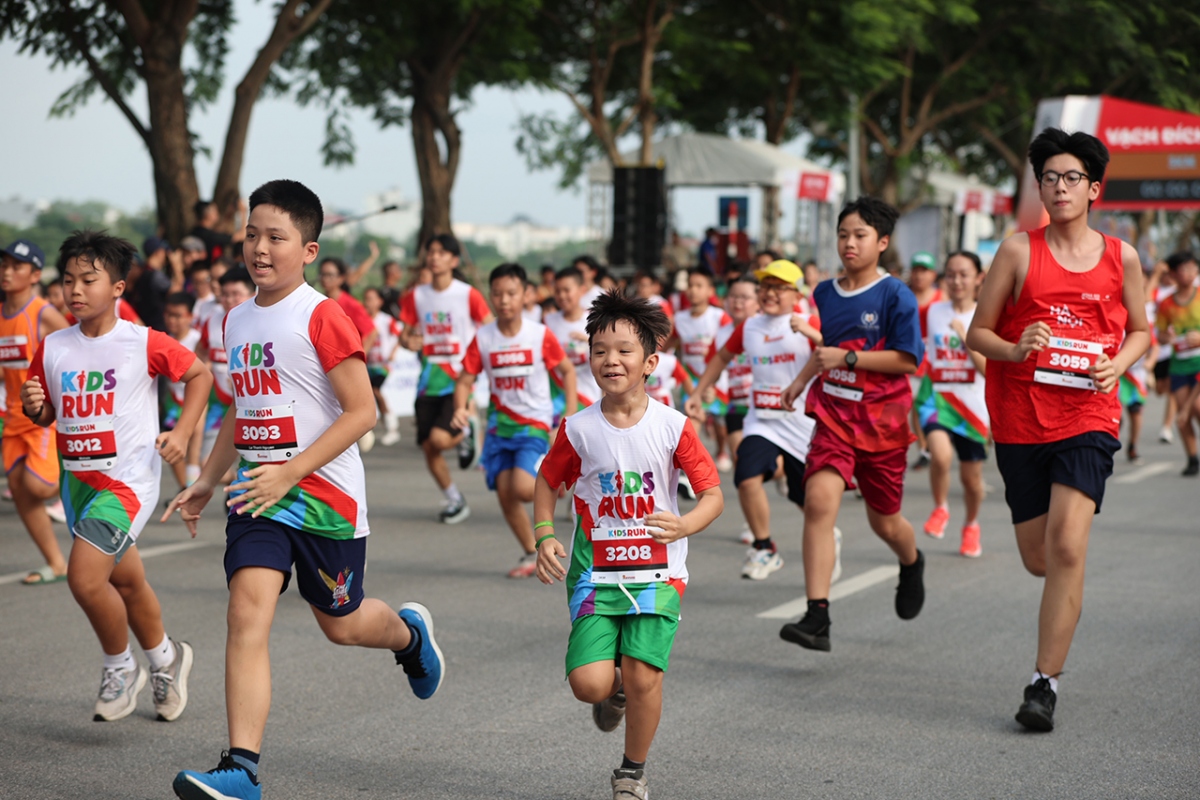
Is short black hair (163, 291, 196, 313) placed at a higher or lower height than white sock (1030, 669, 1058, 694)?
higher

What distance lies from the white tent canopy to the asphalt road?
60.6ft

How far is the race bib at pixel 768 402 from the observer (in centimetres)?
826

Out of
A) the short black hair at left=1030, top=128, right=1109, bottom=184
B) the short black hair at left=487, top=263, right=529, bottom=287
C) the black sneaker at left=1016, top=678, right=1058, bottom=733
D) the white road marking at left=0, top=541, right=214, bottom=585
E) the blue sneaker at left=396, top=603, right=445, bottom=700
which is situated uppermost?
the short black hair at left=1030, top=128, right=1109, bottom=184

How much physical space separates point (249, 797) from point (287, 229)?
169 cm

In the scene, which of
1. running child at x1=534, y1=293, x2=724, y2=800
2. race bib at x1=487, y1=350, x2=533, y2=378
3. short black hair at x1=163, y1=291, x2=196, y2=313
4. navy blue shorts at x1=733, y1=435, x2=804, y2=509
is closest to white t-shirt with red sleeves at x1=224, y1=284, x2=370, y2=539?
running child at x1=534, y1=293, x2=724, y2=800

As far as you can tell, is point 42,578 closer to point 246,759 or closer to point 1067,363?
point 246,759

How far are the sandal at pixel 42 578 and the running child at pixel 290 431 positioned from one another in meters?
3.90

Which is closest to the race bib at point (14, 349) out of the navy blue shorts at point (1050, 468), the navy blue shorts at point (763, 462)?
the navy blue shorts at point (763, 462)

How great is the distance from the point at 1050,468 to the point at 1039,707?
898 mm

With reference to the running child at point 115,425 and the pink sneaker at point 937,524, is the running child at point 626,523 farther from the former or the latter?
the pink sneaker at point 937,524

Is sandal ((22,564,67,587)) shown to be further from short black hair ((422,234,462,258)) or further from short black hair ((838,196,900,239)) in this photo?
short black hair ((838,196,900,239))

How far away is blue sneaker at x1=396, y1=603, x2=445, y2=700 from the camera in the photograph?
16.8 feet

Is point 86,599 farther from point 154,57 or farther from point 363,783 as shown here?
point 154,57

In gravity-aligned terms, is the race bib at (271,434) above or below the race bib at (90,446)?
above
